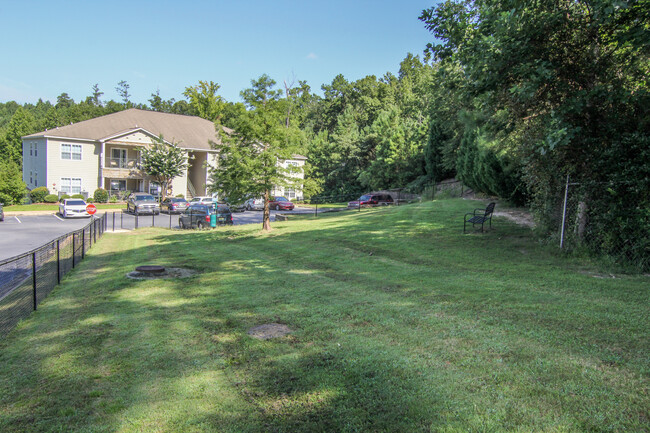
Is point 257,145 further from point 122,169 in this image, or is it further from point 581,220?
point 122,169

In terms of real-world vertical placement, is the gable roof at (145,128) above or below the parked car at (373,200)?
above

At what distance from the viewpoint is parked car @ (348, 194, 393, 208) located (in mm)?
36312

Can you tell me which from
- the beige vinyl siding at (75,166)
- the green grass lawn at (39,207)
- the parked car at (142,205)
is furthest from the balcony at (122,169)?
the parked car at (142,205)

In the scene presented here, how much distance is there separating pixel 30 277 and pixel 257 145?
514 inches

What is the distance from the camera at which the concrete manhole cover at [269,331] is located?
→ 5637 mm

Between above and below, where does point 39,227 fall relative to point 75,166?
below

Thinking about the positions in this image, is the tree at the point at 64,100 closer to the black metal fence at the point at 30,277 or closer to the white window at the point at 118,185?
the white window at the point at 118,185

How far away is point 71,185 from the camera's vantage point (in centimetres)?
4072

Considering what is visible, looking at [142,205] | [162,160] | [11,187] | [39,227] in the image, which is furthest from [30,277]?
[11,187]

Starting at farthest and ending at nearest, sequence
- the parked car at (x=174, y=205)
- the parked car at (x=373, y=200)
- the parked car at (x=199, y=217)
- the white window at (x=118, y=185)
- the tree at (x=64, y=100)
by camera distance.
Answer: the tree at (x=64, y=100), the white window at (x=118, y=185), the parked car at (x=174, y=205), the parked car at (x=373, y=200), the parked car at (x=199, y=217)

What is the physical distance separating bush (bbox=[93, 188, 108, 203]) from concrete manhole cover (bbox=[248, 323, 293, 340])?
39.9 m

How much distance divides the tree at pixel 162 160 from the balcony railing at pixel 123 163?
66.8 inches

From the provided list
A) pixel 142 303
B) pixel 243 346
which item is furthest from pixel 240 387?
pixel 142 303

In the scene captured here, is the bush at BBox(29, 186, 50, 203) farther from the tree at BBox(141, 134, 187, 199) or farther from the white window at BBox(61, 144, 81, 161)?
the tree at BBox(141, 134, 187, 199)
